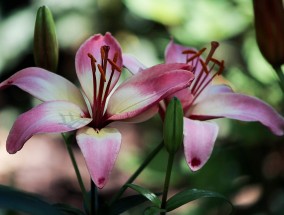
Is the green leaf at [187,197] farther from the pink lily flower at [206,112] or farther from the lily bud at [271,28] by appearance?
the lily bud at [271,28]

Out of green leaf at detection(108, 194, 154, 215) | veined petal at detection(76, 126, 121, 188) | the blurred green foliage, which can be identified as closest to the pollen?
veined petal at detection(76, 126, 121, 188)

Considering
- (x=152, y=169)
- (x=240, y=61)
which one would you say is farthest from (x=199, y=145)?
(x=240, y=61)

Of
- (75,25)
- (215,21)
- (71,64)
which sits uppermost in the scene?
(215,21)

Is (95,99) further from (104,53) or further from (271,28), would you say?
(271,28)

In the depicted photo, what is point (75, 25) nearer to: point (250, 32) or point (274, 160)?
point (250, 32)

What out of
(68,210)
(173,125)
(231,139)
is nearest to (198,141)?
(173,125)

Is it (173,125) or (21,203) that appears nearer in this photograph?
(21,203)
